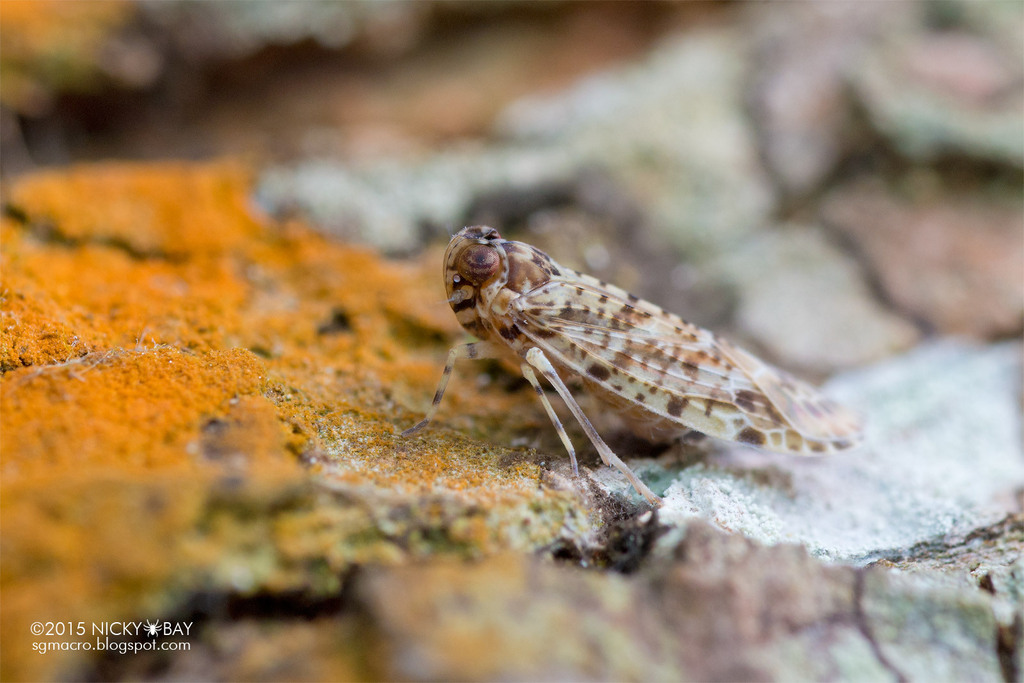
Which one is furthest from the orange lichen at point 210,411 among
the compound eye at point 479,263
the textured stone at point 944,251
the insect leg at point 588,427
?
the textured stone at point 944,251

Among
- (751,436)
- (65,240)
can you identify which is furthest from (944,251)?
(65,240)

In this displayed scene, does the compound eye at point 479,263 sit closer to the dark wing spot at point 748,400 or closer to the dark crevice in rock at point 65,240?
the dark wing spot at point 748,400

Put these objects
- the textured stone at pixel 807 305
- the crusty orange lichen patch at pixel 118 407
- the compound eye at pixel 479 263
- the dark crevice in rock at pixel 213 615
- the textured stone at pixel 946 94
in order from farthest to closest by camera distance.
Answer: the textured stone at pixel 946 94 < the textured stone at pixel 807 305 < the compound eye at pixel 479 263 < the crusty orange lichen patch at pixel 118 407 < the dark crevice in rock at pixel 213 615

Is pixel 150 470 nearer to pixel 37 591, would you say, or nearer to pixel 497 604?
pixel 37 591

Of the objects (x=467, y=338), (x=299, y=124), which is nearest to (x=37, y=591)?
(x=467, y=338)

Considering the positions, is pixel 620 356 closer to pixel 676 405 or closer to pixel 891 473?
pixel 676 405

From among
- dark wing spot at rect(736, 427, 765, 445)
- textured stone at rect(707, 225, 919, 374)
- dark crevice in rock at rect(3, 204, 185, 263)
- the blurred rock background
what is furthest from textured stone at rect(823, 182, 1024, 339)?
dark crevice in rock at rect(3, 204, 185, 263)
